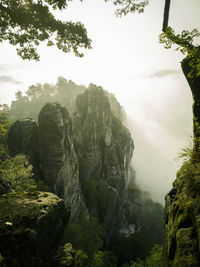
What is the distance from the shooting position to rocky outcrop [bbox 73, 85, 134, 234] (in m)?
33.2

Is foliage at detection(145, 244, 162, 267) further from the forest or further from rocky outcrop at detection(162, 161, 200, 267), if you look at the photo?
rocky outcrop at detection(162, 161, 200, 267)

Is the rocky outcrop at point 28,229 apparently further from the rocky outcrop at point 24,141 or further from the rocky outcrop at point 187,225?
the rocky outcrop at point 24,141

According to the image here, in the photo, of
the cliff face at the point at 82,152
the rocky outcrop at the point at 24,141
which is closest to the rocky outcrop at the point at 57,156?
the cliff face at the point at 82,152

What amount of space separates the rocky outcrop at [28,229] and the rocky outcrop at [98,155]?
80.5 feet

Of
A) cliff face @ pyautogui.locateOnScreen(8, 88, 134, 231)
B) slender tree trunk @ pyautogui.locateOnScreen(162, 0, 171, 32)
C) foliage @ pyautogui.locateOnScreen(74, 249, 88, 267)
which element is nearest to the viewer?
slender tree trunk @ pyautogui.locateOnScreen(162, 0, 171, 32)

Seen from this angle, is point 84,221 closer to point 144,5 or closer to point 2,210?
point 2,210

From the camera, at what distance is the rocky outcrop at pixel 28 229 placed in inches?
203

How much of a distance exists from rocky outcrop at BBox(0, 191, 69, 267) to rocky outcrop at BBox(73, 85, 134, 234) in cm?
2453

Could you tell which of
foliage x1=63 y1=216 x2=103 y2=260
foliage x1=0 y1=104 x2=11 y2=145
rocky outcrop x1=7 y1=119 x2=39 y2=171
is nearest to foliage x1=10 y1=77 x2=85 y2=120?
foliage x1=0 y1=104 x2=11 y2=145

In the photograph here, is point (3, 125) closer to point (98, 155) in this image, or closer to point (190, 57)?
point (190, 57)

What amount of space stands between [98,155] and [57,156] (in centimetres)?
1603

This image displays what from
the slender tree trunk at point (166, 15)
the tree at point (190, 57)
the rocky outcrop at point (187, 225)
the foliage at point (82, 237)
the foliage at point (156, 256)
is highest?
the slender tree trunk at point (166, 15)

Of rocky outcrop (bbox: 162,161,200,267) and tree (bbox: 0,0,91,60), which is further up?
tree (bbox: 0,0,91,60)

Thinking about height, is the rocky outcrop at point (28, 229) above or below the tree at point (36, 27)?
below
